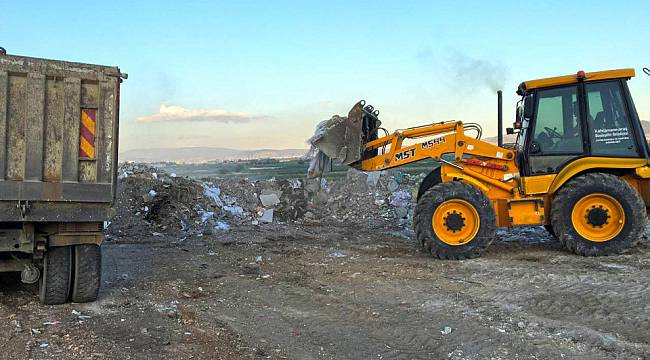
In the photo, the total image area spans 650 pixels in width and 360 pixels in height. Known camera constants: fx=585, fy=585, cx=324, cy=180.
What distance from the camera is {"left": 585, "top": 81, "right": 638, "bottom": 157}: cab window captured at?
8.02 metres

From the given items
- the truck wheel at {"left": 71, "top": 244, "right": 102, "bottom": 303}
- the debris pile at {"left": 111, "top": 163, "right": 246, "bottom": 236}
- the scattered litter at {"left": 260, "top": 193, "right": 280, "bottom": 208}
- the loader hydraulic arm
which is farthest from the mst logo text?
the scattered litter at {"left": 260, "top": 193, "right": 280, "bottom": 208}

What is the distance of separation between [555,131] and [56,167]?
21.1 feet

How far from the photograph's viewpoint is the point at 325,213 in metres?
13.9

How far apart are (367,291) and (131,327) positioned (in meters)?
2.59

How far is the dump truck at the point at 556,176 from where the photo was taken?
795 cm

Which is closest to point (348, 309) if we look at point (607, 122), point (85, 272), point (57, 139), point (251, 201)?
point (85, 272)

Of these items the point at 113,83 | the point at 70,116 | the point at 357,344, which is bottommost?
the point at 357,344

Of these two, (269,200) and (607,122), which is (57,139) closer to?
(607,122)

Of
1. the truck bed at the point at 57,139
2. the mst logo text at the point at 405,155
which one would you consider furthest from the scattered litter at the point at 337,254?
the truck bed at the point at 57,139

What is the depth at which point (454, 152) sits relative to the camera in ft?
28.1

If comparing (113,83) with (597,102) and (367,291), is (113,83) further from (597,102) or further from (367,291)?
(597,102)

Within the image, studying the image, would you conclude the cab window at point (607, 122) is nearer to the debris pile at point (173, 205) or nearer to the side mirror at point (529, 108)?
the side mirror at point (529, 108)

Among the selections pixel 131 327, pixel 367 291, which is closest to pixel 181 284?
pixel 131 327

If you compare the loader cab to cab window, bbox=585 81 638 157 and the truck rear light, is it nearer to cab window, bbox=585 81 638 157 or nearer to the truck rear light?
cab window, bbox=585 81 638 157
